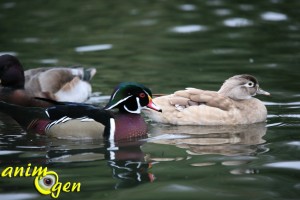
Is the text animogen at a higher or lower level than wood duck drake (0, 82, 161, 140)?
lower

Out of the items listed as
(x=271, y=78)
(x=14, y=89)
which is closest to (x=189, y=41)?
(x=271, y=78)

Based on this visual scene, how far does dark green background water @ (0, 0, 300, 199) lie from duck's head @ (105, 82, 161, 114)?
45cm

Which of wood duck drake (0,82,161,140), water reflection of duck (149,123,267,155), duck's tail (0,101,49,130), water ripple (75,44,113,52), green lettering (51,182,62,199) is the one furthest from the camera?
water ripple (75,44,113,52)

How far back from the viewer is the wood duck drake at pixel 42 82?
37.2 feet

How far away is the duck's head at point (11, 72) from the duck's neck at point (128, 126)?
2685mm

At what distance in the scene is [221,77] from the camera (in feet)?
39.8

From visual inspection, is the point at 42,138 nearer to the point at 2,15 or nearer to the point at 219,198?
the point at 219,198

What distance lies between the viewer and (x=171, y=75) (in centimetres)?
1246

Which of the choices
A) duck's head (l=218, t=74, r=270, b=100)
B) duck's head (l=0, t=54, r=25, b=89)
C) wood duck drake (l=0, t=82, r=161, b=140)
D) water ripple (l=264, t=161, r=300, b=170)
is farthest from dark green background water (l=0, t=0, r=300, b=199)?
duck's head (l=0, t=54, r=25, b=89)

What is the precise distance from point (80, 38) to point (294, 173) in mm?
8979

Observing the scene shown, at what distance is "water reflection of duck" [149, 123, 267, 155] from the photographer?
8.44 meters

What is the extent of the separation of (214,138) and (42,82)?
3.46 meters

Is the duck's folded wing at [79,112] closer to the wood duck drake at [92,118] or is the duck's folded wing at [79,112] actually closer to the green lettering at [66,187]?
the wood duck drake at [92,118]

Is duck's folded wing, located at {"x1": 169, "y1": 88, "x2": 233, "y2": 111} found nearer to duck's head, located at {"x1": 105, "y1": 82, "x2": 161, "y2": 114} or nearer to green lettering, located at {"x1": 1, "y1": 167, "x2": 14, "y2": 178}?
duck's head, located at {"x1": 105, "y1": 82, "x2": 161, "y2": 114}
